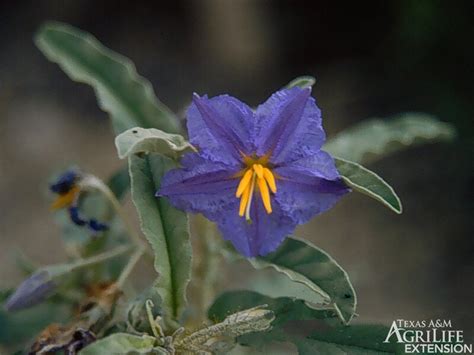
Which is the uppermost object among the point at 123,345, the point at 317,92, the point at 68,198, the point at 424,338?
the point at 317,92

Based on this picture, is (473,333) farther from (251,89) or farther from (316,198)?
(251,89)

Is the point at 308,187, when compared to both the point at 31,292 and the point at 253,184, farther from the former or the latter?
the point at 31,292

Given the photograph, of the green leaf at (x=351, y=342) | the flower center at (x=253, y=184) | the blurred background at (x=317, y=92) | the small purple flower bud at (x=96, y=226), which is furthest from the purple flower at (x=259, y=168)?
the blurred background at (x=317, y=92)

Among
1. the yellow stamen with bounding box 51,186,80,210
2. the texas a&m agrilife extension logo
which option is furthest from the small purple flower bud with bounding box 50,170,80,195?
the texas a&m agrilife extension logo

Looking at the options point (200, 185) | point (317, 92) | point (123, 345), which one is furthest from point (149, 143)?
point (317, 92)

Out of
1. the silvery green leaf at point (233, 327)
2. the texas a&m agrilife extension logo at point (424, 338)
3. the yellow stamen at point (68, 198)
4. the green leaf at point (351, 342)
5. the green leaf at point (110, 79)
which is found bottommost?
the silvery green leaf at point (233, 327)

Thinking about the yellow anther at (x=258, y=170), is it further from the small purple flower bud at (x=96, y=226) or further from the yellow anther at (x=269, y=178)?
the small purple flower bud at (x=96, y=226)
